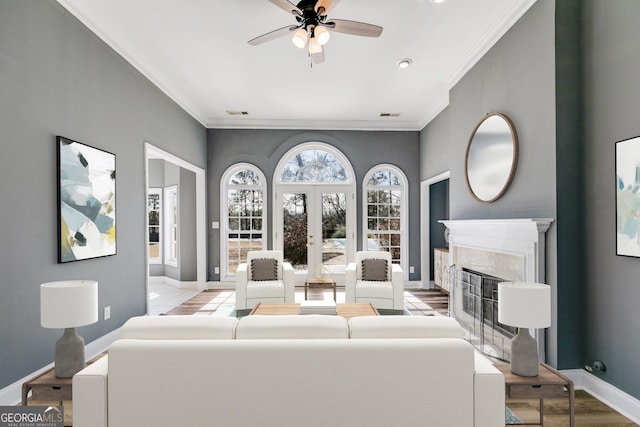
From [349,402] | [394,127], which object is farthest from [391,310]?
[394,127]

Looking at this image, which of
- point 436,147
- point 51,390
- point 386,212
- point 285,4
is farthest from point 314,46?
point 386,212

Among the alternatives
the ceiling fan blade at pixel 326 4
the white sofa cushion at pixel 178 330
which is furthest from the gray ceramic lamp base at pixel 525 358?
the ceiling fan blade at pixel 326 4

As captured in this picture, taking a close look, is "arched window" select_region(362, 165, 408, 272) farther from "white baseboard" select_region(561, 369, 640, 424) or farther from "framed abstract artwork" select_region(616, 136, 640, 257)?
"framed abstract artwork" select_region(616, 136, 640, 257)

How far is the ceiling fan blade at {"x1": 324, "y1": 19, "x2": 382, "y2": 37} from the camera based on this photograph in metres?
2.85

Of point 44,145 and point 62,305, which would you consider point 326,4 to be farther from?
point 62,305

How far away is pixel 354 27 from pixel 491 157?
192 centimetres

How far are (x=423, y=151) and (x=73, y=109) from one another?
5.57 meters

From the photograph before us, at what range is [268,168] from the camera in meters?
6.94

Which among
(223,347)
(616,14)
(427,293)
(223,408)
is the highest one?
(616,14)

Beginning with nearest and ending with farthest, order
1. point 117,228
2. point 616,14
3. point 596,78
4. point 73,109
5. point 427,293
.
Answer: point 616,14 → point 596,78 → point 73,109 → point 117,228 → point 427,293

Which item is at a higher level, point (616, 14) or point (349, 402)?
point (616, 14)

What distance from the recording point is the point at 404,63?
4312 mm

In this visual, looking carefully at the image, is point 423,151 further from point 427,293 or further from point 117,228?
point 117,228

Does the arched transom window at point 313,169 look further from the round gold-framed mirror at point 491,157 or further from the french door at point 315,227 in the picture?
the round gold-framed mirror at point 491,157
